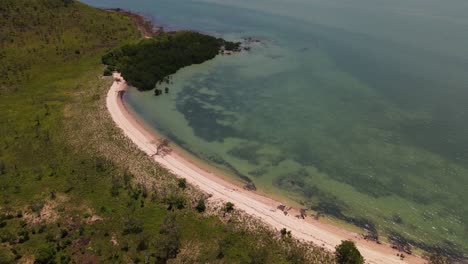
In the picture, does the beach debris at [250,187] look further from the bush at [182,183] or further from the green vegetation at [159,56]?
the green vegetation at [159,56]

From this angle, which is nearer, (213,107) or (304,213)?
(304,213)

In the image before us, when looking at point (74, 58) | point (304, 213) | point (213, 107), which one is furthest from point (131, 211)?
point (74, 58)

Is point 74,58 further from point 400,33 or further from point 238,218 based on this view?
point 400,33

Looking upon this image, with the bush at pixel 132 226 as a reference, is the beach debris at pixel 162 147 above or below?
above

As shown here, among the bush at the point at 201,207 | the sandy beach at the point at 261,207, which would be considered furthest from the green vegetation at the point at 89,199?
the sandy beach at the point at 261,207

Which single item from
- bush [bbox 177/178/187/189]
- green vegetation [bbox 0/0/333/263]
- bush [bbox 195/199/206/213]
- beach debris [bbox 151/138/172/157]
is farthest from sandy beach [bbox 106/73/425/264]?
bush [bbox 195/199/206/213]
